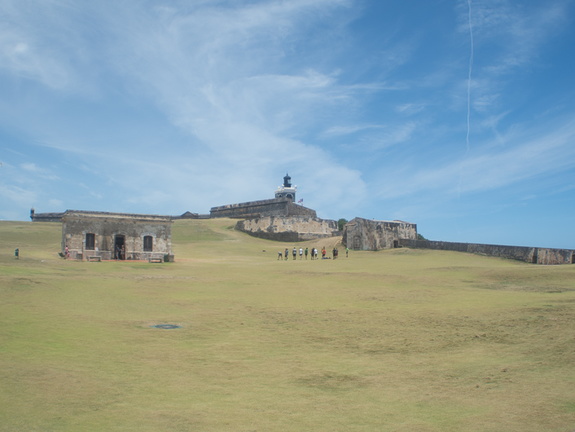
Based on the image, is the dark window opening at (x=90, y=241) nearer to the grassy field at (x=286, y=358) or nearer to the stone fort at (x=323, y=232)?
the stone fort at (x=323, y=232)

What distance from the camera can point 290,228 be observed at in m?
55.0

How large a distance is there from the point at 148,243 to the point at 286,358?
28479 millimetres

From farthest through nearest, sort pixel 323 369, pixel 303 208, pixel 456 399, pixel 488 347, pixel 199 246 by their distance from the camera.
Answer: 1. pixel 303 208
2. pixel 199 246
3. pixel 488 347
4. pixel 323 369
5. pixel 456 399

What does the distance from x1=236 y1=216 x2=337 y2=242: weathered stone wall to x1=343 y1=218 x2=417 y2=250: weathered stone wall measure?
10.9 m

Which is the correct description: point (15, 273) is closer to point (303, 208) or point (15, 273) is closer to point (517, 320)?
point (517, 320)

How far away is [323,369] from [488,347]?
3069mm

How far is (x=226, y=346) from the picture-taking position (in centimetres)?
905

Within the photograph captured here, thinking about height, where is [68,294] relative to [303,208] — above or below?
below

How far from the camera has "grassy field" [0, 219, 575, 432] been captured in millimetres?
5301

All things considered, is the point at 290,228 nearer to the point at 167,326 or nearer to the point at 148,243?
the point at 148,243

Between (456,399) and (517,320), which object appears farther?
(517,320)

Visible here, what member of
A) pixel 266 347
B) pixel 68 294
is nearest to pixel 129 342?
pixel 266 347

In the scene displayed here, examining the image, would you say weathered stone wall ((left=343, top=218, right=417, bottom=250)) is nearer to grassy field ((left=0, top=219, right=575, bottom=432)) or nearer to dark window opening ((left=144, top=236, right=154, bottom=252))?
dark window opening ((left=144, top=236, right=154, bottom=252))

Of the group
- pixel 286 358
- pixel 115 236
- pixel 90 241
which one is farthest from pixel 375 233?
pixel 286 358
